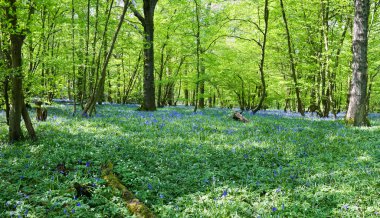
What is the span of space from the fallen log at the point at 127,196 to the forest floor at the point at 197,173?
0.14m

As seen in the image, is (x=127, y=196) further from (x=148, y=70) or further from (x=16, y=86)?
(x=148, y=70)

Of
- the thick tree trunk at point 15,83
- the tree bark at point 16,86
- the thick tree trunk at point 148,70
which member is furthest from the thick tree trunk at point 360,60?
the thick tree trunk at point 148,70

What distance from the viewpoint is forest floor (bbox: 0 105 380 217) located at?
5047 millimetres

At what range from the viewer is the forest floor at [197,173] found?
5047 mm

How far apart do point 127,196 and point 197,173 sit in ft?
6.67

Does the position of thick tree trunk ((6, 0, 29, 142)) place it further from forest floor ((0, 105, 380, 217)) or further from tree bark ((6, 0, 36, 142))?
forest floor ((0, 105, 380, 217))

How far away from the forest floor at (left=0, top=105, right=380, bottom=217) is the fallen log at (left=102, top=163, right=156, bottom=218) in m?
0.14

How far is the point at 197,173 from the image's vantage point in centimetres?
688

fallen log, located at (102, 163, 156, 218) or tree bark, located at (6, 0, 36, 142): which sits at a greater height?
tree bark, located at (6, 0, 36, 142)

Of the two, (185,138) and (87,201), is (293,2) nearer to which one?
(185,138)

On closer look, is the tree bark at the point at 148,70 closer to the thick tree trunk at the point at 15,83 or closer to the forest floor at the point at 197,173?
the forest floor at the point at 197,173

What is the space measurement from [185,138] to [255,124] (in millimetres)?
4750

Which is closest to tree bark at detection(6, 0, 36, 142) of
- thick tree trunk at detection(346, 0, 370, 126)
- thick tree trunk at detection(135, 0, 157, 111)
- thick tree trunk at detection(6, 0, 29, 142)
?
thick tree trunk at detection(6, 0, 29, 142)

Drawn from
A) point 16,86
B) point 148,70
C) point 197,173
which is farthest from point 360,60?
point 148,70
